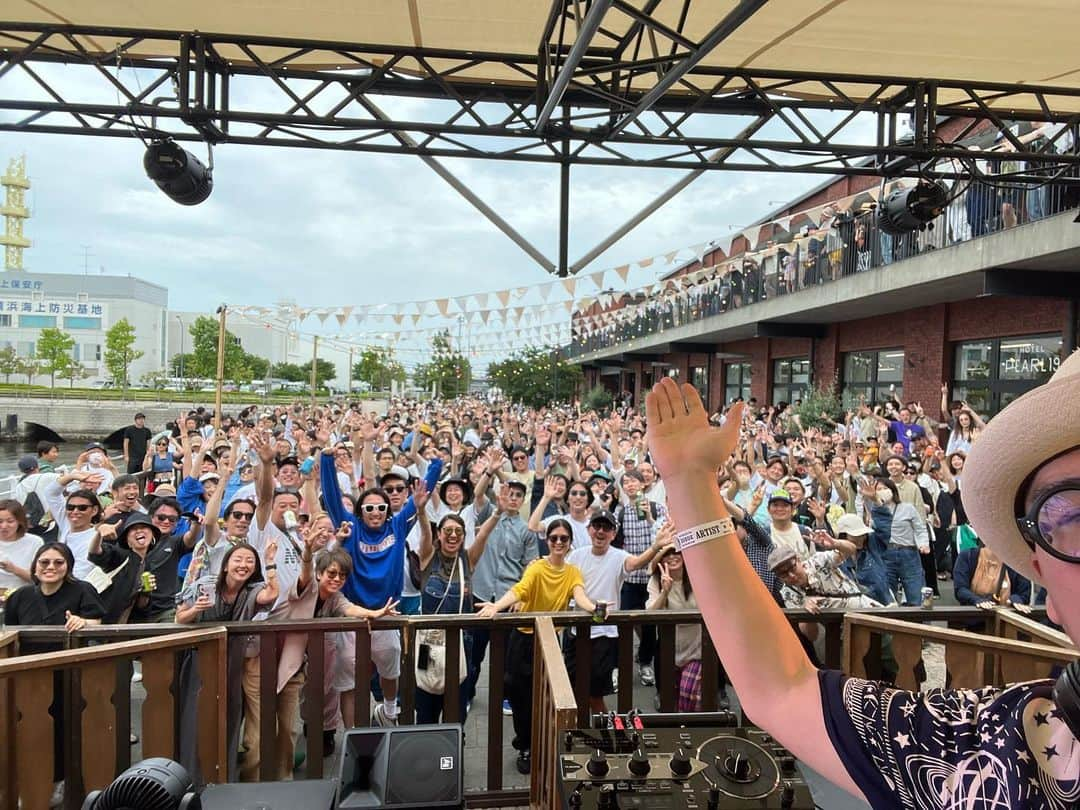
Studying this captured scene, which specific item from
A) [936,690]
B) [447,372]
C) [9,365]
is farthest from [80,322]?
[936,690]

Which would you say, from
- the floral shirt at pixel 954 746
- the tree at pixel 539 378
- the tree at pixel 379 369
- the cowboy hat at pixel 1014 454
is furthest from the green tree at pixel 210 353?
the cowboy hat at pixel 1014 454

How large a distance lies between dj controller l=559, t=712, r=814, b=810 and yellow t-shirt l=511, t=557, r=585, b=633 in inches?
67.5

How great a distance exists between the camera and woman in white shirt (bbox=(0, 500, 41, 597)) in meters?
4.30

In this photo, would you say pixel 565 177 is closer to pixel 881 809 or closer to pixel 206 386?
pixel 881 809

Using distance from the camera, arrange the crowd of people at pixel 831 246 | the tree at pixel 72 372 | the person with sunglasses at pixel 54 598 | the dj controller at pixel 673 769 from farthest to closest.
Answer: the tree at pixel 72 372
the crowd of people at pixel 831 246
the person with sunglasses at pixel 54 598
the dj controller at pixel 673 769

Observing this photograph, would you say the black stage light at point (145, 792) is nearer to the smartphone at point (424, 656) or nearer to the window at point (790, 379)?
the smartphone at point (424, 656)

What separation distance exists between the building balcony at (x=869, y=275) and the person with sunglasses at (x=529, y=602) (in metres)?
8.06

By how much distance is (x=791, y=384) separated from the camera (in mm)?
19734

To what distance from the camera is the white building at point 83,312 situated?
84188mm

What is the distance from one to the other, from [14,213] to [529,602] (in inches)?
5491

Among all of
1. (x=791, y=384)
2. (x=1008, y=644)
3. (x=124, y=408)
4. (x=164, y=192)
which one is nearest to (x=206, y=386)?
(x=124, y=408)

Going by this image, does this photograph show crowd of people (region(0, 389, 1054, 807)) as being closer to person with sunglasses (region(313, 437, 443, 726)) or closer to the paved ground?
person with sunglasses (region(313, 437, 443, 726))

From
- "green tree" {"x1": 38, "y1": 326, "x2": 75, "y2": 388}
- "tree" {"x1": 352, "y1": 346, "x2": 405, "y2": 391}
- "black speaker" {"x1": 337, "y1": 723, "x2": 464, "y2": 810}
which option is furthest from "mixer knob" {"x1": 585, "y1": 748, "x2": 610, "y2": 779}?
"green tree" {"x1": 38, "y1": 326, "x2": 75, "y2": 388}

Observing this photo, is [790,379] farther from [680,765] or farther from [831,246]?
[680,765]
